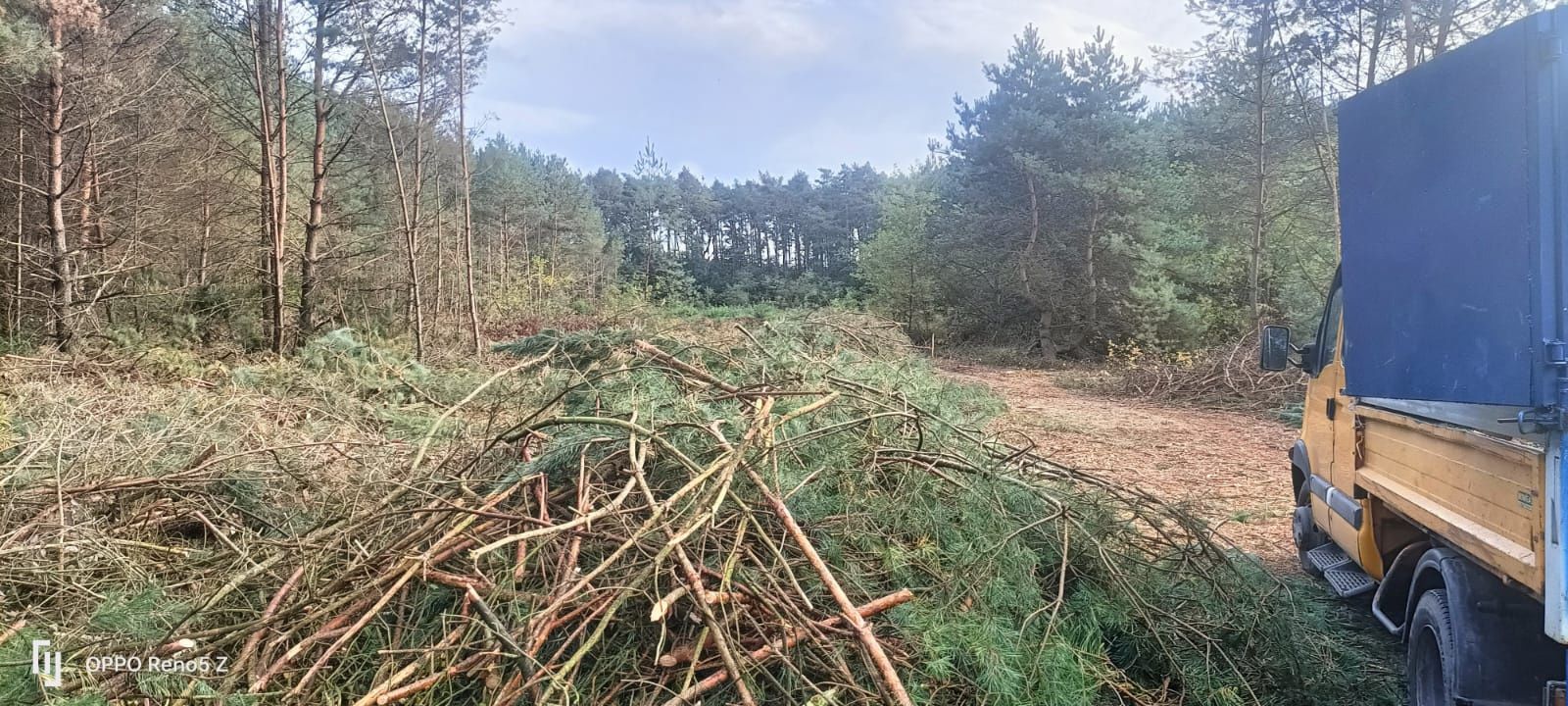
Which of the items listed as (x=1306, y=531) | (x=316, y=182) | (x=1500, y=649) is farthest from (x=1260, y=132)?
(x=316, y=182)

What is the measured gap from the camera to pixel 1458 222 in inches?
103

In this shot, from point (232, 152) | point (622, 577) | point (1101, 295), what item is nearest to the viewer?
point (622, 577)

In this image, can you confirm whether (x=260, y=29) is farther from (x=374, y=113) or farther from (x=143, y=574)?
(x=143, y=574)

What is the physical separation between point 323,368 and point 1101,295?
18947mm

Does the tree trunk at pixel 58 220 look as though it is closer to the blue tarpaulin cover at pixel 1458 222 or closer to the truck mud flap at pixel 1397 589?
the blue tarpaulin cover at pixel 1458 222

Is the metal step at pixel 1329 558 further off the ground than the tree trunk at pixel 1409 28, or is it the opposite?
the tree trunk at pixel 1409 28

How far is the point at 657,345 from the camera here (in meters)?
5.32

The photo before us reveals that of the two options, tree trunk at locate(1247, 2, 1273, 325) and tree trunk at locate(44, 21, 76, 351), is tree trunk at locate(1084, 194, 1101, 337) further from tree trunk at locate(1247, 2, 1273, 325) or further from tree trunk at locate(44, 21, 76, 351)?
tree trunk at locate(44, 21, 76, 351)

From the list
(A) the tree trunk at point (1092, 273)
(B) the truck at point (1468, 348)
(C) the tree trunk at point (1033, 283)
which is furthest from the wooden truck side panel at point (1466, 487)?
(C) the tree trunk at point (1033, 283)

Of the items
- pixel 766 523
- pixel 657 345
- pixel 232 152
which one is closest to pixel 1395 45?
pixel 657 345

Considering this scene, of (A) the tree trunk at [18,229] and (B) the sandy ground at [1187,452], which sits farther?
(A) the tree trunk at [18,229]

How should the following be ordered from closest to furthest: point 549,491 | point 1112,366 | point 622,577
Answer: point 622,577 → point 549,491 → point 1112,366

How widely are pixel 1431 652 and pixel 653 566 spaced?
291cm

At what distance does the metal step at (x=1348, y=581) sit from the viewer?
3.98 m
